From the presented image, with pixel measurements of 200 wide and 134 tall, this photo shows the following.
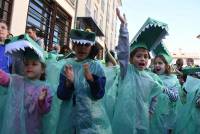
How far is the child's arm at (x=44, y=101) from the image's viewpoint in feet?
11.4

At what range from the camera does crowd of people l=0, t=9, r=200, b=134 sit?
3502mm

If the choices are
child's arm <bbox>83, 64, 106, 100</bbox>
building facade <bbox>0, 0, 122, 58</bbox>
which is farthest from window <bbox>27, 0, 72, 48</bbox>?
child's arm <bbox>83, 64, 106, 100</bbox>

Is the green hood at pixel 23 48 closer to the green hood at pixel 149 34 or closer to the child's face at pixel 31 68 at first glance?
the child's face at pixel 31 68

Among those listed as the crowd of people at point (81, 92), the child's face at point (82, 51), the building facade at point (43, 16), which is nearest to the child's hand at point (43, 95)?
the crowd of people at point (81, 92)

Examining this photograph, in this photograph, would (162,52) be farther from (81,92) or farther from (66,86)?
(66,86)

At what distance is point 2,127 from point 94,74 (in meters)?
0.98

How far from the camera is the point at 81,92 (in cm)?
355

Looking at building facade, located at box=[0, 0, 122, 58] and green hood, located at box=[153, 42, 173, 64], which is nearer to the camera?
green hood, located at box=[153, 42, 173, 64]

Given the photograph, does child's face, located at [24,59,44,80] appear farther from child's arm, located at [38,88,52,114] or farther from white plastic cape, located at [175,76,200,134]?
white plastic cape, located at [175,76,200,134]

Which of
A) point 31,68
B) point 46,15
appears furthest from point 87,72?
point 46,15

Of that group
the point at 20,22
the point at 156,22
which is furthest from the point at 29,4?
the point at 156,22

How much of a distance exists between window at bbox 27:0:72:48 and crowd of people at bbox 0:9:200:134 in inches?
288

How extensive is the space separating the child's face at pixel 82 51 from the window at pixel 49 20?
7616 mm

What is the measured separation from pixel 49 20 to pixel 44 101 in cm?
1046
